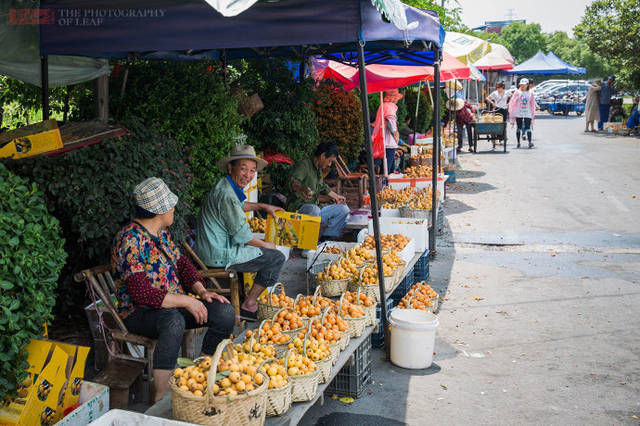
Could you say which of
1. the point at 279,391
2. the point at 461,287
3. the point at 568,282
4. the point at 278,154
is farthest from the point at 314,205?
the point at 279,391

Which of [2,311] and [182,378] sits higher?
[2,311]

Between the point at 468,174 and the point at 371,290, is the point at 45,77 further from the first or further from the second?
the point at 468,174

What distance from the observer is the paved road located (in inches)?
180

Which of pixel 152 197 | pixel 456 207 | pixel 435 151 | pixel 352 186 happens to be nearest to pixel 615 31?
pixel 456 207

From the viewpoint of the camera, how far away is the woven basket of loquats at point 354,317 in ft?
15.0

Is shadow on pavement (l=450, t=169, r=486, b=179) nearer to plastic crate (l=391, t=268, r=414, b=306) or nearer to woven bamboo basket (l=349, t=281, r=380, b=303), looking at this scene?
plastic crate (l=391, t=268, r=414, b=306)

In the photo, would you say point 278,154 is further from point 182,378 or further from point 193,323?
point 182,378

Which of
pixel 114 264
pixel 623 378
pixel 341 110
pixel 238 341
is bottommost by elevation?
pixel 623 378

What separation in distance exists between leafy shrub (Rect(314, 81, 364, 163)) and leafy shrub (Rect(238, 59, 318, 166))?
1.89 metres

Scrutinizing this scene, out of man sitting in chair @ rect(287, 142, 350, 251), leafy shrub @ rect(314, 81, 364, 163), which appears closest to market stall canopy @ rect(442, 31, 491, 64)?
leafy shrub @ rect(314, 81, 364, 163)

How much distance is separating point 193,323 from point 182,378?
1.44 metres

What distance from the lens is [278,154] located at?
917 centimetres

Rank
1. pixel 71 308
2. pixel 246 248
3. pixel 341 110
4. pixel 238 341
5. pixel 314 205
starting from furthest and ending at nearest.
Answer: pixel 341 110 → pixel 314 205 → pixel 246 248 → pixel 71 308 → pixel 238 341

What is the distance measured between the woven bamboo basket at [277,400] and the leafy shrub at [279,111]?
6032 mm
